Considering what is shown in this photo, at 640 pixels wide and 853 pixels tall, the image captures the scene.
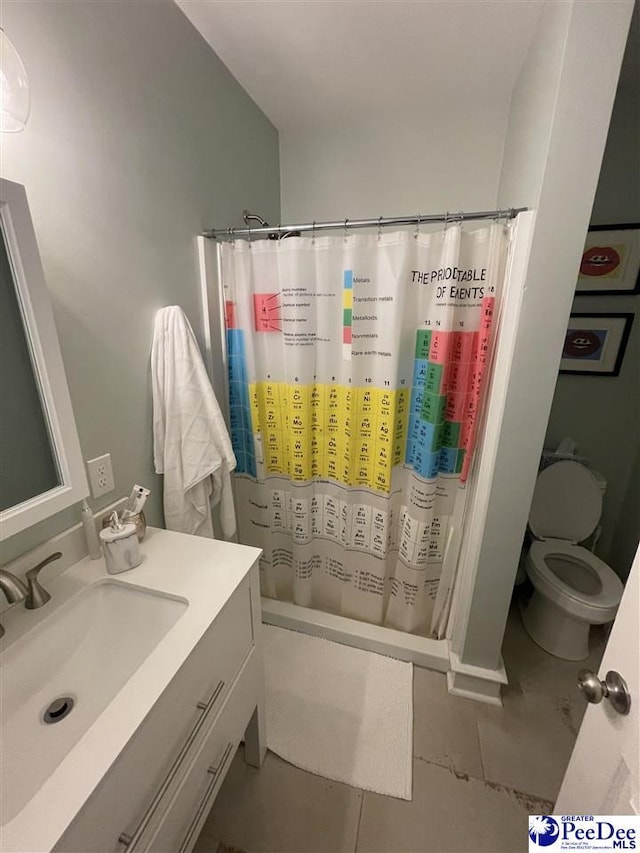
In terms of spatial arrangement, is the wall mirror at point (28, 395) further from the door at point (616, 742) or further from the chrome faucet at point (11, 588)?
the door at point (616, 742)

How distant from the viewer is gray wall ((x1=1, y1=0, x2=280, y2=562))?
0.84 metres

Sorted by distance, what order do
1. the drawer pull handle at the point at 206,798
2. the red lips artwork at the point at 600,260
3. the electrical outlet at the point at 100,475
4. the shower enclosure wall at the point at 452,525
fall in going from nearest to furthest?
the drawer pull handle at the point at 206,798 → the electrical outlet at the point at 100,475 → the shower enclosure wall at the point at 452,525 → the red lips artwork at the point at 600,260

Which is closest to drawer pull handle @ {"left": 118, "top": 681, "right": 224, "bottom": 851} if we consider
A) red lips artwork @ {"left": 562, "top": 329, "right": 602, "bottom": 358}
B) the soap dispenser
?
the soap dispenser

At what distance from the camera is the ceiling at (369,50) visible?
3.74ft

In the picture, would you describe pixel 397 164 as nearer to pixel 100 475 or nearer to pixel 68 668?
pixel 100 475

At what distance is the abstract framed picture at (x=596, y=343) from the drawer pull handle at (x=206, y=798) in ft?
6.98

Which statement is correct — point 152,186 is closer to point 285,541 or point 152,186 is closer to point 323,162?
point 323,162

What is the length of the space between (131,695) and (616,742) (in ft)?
2.83

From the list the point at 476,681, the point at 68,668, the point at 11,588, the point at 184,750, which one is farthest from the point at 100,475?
the point at 476,681

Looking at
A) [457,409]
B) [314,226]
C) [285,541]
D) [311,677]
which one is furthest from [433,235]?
[311,677]

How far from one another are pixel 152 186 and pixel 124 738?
144 cm

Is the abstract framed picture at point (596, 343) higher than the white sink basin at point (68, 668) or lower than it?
higher

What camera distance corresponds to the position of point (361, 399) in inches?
57.1

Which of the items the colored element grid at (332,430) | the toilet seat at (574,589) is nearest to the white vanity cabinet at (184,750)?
the colored element grid at (332,430)
